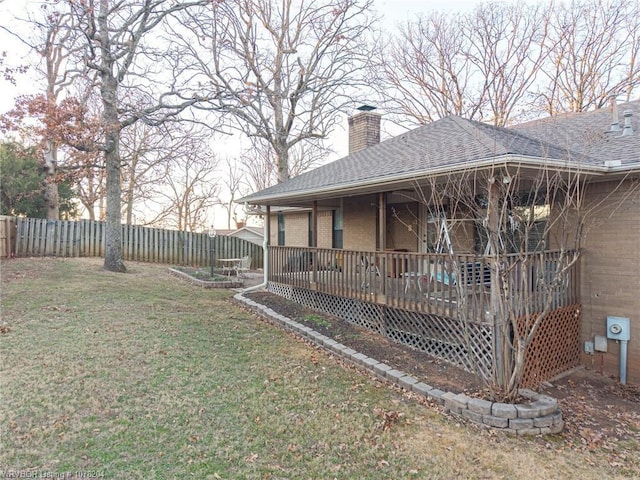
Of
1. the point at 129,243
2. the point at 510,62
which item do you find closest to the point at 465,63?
the point at 510,62

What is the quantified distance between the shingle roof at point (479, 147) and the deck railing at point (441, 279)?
150 centimetres

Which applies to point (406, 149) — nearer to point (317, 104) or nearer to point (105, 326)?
point (105, 326)

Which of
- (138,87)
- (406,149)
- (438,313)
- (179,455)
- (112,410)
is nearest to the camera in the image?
(179,455)

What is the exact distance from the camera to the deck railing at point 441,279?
18.2ft

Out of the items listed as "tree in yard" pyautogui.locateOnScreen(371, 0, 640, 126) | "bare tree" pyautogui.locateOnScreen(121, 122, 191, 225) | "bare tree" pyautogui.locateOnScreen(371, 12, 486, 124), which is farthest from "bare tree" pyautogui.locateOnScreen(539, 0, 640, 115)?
"bare tree" pyautogui.locateOnScreen(121, 122, 191, 225)

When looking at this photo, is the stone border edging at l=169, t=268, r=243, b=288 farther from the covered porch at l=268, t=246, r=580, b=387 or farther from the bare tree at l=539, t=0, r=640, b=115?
the bare tree at l=539, t=0, r=640, b=115

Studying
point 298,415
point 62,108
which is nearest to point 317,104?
point 62,108

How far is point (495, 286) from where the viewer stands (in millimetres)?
5527

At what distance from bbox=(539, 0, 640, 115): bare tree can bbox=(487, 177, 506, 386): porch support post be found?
741 inches

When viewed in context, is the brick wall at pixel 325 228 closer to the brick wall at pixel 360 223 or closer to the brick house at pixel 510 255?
the brick wall at pixel 360 223

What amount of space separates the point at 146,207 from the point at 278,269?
23239 mm

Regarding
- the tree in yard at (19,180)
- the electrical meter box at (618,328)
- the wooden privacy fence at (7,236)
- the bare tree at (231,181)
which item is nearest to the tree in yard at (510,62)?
the tree in yard at (19,180)

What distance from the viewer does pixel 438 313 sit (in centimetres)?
658

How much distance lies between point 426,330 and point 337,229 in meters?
7.16
